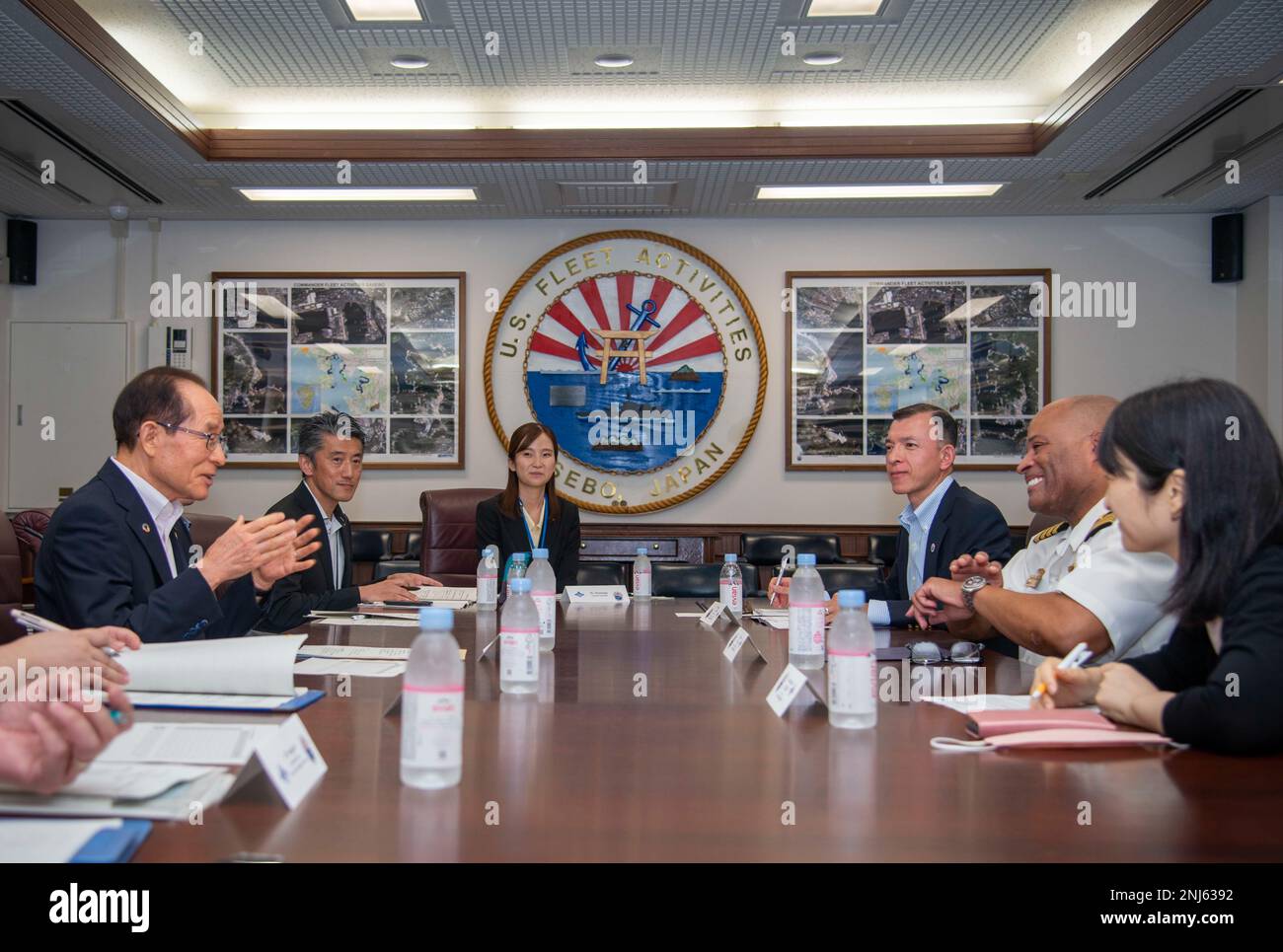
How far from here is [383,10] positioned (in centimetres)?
425

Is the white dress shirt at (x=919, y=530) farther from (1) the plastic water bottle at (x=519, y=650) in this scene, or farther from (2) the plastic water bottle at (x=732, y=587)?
(1) the plastic water bottle at (x=519, y=650)

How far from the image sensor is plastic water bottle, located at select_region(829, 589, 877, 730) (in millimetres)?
1666

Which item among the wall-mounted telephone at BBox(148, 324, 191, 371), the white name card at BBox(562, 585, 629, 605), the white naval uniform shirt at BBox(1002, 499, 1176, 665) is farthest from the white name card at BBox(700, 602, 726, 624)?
the wall-mounted telephone at BBox(148, 324, 191, 371)

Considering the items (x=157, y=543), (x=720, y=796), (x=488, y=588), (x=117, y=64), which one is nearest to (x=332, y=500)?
(x=488, y=588)

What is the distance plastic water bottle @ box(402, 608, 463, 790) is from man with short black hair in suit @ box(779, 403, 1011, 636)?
7.15ft

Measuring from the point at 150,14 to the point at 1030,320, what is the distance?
5.12 metres

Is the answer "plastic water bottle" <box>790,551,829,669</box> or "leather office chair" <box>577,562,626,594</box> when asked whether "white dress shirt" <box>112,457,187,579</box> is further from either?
"leather office chair" <box>577,562,626,594</box>

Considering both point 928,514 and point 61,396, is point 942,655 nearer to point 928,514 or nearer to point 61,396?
point 928,514

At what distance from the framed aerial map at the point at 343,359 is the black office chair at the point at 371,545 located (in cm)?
45

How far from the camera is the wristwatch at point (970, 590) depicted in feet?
8.45

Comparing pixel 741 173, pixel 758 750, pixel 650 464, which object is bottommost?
pixel 758 750
